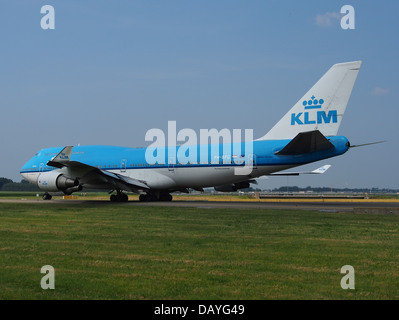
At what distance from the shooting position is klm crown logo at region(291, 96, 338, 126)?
30219 millimetres

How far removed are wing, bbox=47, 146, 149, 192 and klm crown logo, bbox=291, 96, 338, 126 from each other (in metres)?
13.6

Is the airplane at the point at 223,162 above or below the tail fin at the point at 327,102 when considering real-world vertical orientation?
below

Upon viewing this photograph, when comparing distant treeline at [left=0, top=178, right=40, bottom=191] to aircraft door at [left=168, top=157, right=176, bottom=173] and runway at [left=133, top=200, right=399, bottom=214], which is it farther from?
runway at [left=133, top=200, right=399, bottom=214]

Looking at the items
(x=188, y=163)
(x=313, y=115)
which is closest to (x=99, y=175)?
(x=188, y=163)

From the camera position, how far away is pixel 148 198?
3912 centimetres

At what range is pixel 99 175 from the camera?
3528cm

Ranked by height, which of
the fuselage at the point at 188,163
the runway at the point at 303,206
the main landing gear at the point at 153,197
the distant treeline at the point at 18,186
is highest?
the distant treeline at the point at 18,186

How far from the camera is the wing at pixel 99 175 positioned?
3369 cm

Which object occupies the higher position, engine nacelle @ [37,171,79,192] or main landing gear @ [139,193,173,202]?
engine nacelle @ [37,171,79,192]

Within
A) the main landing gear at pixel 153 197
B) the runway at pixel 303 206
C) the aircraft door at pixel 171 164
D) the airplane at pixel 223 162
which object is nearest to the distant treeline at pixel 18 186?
the airplane at pixel 223 162

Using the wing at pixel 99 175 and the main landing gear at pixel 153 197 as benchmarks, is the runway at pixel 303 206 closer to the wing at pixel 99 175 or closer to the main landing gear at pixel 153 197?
the wing at pixel 99 175

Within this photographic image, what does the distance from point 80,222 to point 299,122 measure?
18.4 metres

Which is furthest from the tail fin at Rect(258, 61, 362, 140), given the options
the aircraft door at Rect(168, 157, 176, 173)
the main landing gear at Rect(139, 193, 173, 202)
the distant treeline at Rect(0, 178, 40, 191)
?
the distant treeline at Rect(0, 178, 40, 191)
